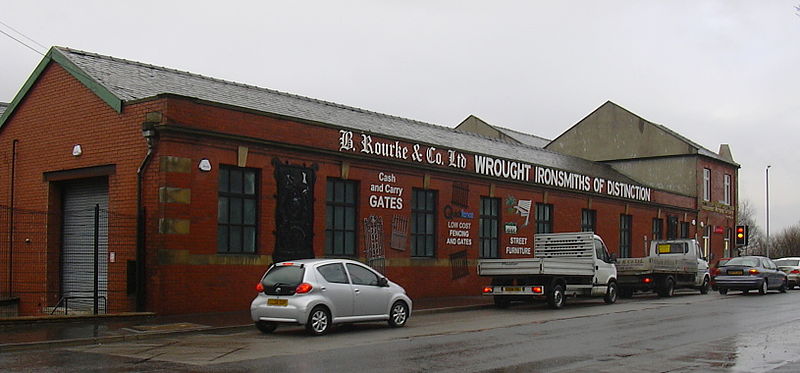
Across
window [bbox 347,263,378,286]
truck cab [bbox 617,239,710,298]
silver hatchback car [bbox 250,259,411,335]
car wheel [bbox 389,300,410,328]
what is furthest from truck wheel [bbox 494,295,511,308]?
window [bbox 347,263,378,286]

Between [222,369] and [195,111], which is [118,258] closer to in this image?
[195,111]

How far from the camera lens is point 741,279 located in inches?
1211

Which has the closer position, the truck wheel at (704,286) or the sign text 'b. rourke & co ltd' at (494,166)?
the sign text 'b. rourke & co ltd' at (494,166)

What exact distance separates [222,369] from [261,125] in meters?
11.0

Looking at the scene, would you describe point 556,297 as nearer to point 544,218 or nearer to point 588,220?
point 544,218

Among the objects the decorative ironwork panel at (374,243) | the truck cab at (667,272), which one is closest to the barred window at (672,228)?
the truck cab at (667,272)

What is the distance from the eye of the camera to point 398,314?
17.3 meters

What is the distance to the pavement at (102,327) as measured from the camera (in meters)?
14.3

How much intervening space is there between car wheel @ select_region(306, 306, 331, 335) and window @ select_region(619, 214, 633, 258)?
2586 cm

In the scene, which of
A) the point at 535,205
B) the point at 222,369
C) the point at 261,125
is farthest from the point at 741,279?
the point at 222,369

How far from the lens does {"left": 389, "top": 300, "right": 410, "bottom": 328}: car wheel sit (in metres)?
17.2

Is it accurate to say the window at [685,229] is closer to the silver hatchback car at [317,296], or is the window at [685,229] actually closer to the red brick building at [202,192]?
the red brick building at [202,192]

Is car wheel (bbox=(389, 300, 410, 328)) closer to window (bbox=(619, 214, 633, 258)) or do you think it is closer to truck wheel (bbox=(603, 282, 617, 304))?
truck wheel (bbox=(603, 282, 617, 304))

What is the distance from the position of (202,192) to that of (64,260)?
510 cm
